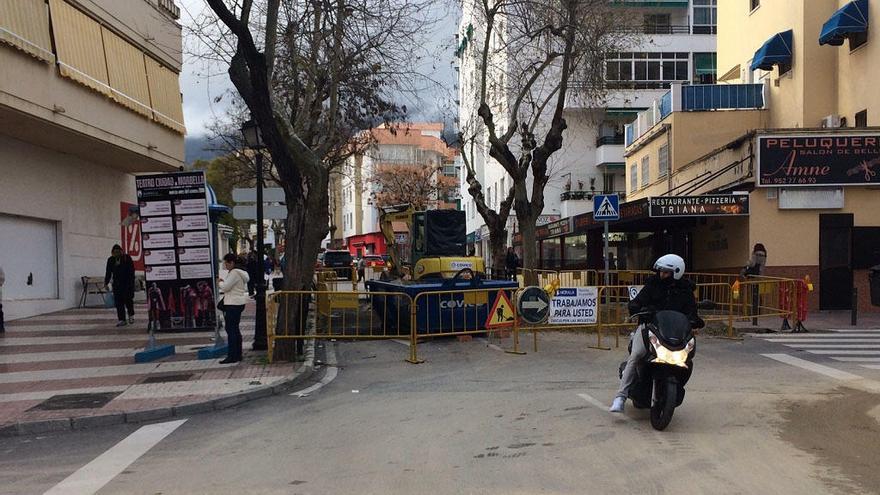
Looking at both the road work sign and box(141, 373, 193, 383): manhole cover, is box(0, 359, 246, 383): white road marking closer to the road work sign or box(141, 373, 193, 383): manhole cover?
box(141, 373, 193, 383): manhole cover

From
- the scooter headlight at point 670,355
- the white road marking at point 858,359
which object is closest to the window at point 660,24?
the white road marking at point 858,359

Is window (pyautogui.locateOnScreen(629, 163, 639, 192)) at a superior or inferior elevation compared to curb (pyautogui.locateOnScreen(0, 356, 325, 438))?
superior

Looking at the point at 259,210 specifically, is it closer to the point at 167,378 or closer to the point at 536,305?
the point at 167,378

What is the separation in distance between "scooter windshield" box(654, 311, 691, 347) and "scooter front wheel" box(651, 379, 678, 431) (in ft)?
1.33

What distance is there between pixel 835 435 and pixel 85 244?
20.4 m

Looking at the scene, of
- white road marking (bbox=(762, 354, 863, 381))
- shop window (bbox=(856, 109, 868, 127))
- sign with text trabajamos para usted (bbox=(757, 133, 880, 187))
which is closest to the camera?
white road marking (bbox=(762, 354, 863, 381))

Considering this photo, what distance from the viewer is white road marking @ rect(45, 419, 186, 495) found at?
616 centimetres

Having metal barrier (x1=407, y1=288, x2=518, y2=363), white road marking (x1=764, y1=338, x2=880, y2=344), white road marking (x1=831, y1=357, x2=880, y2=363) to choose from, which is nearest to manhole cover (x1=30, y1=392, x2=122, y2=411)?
metal barrier (x1=407, y1=288, x2=518, y2=363)

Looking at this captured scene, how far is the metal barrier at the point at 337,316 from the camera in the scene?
41.0ft

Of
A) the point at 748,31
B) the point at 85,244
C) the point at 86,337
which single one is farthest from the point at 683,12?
the point at 86,337

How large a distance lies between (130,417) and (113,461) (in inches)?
74.3

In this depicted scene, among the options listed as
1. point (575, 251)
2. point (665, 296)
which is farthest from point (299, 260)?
point (575, 251)

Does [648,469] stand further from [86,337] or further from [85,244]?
[85,244]

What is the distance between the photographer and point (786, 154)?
20328 mm
